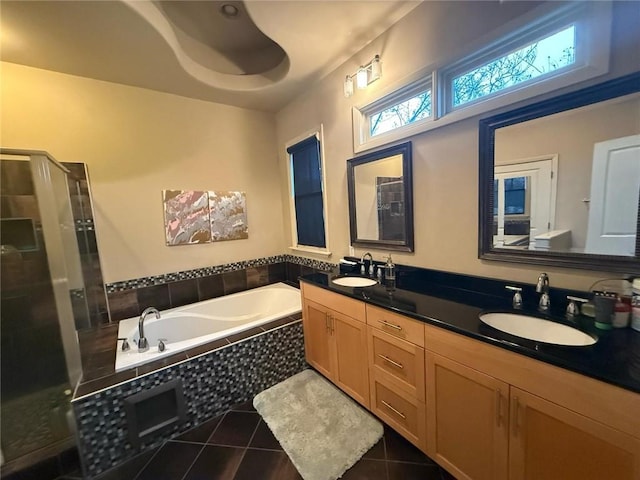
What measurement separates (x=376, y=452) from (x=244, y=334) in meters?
1.19

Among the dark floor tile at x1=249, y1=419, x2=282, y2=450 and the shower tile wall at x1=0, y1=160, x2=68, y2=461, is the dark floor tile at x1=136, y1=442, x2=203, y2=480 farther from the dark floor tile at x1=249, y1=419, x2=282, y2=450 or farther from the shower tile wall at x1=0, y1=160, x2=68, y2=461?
the shower tile wall at x1=0, y1=160, x2=68, y2=461

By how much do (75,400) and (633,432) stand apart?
2404 mm

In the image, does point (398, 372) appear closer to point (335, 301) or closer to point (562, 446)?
point (335, 301)

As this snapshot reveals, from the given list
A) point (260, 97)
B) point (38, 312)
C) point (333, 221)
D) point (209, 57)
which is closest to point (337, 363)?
point (333, 221)

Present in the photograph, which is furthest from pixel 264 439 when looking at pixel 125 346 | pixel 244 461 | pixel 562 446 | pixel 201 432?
pixel 562 446

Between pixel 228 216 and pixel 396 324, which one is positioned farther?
pixel 228 216

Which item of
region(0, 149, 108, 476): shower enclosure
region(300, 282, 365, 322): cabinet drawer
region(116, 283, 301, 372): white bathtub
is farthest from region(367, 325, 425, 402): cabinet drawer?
region(0, 149, 108, 476): shower enclosure

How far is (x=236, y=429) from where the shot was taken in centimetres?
179

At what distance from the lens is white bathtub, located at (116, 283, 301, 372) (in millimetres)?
1873

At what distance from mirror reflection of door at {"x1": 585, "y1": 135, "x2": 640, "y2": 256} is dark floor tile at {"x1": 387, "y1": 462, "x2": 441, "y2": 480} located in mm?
1374

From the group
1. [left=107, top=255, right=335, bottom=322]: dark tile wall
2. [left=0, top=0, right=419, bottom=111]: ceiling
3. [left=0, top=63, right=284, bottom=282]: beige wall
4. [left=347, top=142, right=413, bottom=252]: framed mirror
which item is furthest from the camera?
[left=107, top=255, right=335, bottom=322]: dark tile wall

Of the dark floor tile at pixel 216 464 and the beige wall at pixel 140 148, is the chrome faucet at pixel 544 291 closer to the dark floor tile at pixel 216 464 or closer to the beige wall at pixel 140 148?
the dark floor tile at pixel 216 464

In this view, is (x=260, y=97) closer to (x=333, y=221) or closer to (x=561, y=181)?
(x=333, y=221)

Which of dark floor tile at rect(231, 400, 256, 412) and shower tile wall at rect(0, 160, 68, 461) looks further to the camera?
dark floor tile at rect(231, 400, 256, 412)
